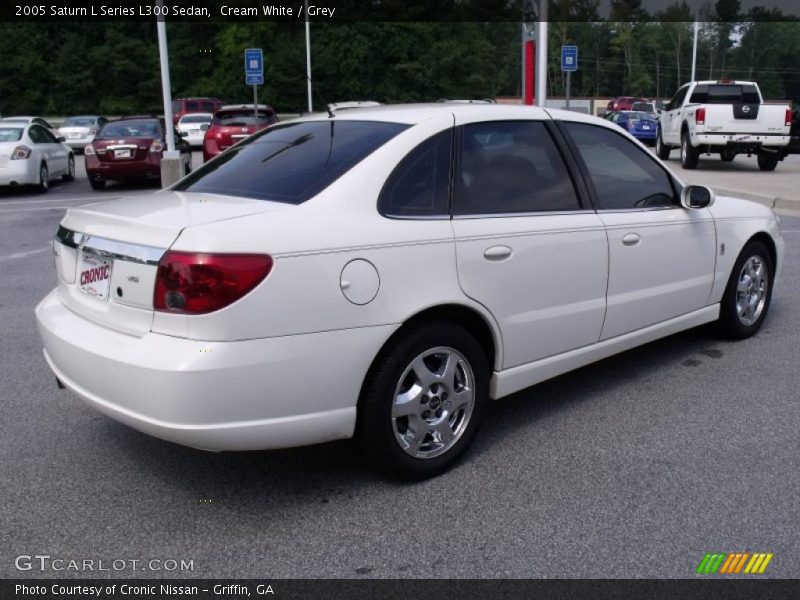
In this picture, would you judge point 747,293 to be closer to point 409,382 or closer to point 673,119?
point 409,382

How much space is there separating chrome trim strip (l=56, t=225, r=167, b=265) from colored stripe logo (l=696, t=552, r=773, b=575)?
7.48 feet

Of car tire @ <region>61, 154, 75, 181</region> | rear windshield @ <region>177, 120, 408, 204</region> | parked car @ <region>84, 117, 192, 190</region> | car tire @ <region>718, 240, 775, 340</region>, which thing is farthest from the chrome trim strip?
car tire @ <region>61, 154, 75, 181</region>

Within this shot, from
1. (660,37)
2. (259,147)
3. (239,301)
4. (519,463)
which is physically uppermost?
(660,37)

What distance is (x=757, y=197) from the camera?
1328cm

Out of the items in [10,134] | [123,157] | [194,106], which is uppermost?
[194,106]

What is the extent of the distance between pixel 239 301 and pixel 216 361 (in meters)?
0.23

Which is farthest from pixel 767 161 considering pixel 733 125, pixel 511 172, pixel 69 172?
pixel 511 172

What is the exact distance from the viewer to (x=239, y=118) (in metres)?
20.7

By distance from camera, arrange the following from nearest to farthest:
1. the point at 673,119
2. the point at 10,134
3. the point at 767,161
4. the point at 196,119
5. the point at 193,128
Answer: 1. the point at 10,134
2. the point at 767,161
3. the point at 673,119
4. the point at 193,128
5. the point at 196,119

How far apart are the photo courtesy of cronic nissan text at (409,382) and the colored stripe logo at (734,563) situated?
0.01m

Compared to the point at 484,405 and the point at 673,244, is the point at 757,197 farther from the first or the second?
the point at 484,405

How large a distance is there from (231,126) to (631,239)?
16.9m

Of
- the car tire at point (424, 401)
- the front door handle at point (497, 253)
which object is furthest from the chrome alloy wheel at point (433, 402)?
the front door handle at point (497, 253)

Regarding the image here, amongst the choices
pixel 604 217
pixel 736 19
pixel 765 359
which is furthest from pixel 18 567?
pixel 736 19
